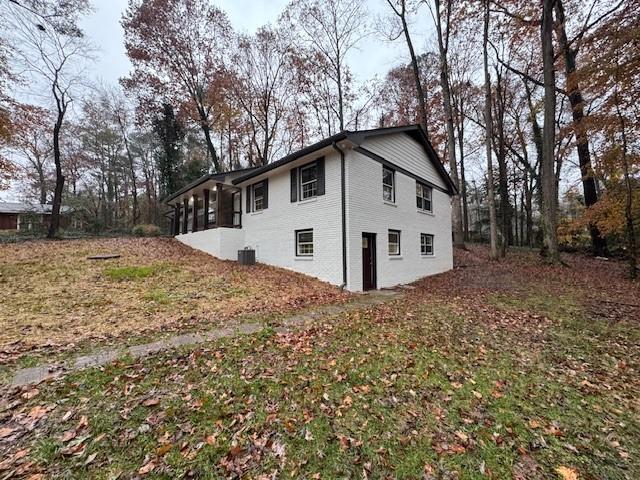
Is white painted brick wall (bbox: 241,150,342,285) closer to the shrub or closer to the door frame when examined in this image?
the door frame

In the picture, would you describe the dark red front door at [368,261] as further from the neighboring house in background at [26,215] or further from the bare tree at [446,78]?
the neighboring house in background at [26,215]

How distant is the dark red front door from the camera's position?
10297 mm

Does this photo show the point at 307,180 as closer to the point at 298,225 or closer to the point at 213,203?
the point at 298,225

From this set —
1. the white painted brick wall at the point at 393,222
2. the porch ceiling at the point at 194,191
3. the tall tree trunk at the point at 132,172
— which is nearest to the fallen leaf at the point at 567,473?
the white painted brick wall at the point at 393,222

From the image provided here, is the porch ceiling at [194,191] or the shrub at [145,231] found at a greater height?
the porch ceiling at [194,191]

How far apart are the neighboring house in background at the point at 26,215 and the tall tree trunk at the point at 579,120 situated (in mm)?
31779

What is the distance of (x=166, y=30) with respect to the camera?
61.0 ft

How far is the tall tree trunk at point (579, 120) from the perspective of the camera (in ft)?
40.5

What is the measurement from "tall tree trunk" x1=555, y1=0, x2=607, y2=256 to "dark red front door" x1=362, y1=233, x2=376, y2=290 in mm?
10110

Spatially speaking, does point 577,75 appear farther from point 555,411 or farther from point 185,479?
point 185,479

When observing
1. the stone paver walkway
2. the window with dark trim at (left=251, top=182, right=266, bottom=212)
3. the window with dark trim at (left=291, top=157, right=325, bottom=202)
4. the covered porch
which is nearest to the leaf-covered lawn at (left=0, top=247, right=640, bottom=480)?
the stone paver walkway

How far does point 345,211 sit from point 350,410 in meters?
7.16

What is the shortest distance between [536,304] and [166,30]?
25.7 meters

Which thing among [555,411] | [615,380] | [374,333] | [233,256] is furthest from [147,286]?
[615,380]
